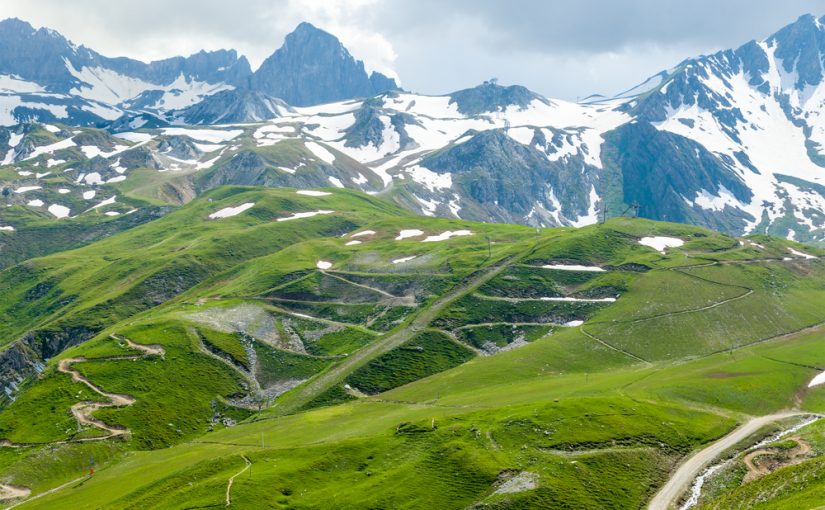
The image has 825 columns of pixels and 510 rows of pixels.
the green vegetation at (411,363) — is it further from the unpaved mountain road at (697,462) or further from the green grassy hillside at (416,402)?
the unpaved mountain road at (697,462)

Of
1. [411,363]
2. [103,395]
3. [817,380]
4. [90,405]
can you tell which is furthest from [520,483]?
[103,395]

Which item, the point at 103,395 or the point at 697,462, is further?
the point at 103,395

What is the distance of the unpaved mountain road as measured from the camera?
8919cm

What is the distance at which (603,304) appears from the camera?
197125mm

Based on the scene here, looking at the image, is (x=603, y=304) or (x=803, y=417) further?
(x=603, y=304)

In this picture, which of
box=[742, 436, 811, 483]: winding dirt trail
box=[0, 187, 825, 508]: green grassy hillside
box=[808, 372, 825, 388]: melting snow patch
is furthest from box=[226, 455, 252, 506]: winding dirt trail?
box=[808, 372, 825, 388]: melting snow patch

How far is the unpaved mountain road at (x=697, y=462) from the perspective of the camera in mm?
89188

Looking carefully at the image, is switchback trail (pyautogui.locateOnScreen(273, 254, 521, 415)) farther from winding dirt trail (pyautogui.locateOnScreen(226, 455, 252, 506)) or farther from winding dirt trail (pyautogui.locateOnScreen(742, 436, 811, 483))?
winding dirt trail (pyautogui.locateOnScreen(742, 436, 811, 483))

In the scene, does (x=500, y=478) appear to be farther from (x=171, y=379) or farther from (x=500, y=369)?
(x=171, y=379)

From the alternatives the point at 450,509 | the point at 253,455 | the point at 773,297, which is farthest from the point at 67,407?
the point at 773,297

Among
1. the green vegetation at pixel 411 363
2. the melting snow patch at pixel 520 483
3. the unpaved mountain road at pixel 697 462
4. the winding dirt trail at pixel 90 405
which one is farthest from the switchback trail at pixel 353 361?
the unpaved mountain road at pixel 697 462

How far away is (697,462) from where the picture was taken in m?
99.7

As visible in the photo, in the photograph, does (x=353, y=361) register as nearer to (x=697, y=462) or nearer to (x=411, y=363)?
(x=411, y=363)

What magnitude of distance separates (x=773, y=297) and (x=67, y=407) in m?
194
